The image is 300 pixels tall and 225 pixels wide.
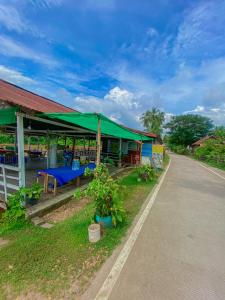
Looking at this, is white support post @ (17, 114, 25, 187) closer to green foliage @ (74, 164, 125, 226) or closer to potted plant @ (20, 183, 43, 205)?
potted plant @ (20, 183, 43, 205)

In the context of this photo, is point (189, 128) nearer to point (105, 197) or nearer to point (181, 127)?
point (181, 127)

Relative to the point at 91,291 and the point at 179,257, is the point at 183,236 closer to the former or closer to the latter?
the point at 179,257

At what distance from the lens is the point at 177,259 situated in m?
2.80

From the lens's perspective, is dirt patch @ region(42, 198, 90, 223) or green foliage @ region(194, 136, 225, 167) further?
green foliage @ region(194, 136, 225, 167)

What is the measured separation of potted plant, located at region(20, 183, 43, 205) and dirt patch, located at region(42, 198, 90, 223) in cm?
51

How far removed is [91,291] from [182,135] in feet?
155

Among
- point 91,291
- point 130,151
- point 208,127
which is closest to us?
point 91,291

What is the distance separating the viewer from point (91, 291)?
2.16 meters

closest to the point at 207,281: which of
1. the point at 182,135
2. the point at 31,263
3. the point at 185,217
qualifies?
the point at 185,217

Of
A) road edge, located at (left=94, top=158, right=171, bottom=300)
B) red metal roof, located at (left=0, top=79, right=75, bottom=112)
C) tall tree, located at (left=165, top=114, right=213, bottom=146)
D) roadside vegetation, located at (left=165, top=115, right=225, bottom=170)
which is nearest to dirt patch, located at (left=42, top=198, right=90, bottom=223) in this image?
road edge, located at (left=94, top=158, right=171, bottom=300)

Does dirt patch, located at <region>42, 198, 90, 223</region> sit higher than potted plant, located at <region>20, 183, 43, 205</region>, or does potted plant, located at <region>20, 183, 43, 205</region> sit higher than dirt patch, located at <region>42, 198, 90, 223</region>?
potted plant, located at <region>20, 183, 43, 205</region>

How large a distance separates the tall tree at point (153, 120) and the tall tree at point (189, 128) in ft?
19.2

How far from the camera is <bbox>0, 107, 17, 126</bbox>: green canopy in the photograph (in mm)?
3923

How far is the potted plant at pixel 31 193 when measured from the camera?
12.7 feet
